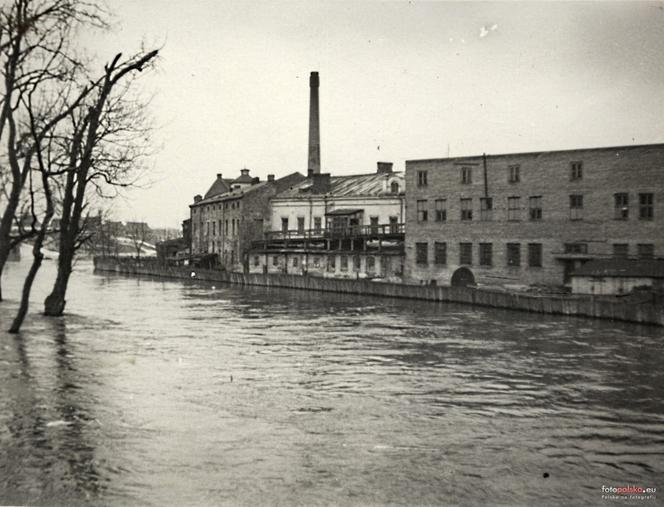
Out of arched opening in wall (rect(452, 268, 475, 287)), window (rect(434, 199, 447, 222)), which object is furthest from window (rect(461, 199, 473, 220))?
arched opening in wall (rect(452, 268, 475, 287))

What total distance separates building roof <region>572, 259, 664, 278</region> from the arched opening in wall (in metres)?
8.94

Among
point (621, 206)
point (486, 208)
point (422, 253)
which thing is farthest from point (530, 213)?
point (422, 253)

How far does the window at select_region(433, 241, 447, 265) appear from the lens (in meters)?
45.2

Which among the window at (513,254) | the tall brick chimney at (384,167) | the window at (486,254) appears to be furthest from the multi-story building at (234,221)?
the window at (513,254)

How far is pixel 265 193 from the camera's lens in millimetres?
65562

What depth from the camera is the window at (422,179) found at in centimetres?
4644

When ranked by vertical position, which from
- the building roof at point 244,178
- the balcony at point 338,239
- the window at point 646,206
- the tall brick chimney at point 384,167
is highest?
the building roof at point 244,178

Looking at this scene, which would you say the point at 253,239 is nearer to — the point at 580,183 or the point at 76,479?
the point at 580,183

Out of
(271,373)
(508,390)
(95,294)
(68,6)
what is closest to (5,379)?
(271,373)

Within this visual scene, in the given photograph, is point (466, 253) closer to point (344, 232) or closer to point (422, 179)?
point (422, 179)

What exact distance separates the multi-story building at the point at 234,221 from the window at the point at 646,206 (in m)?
36.2

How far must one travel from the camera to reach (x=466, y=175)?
44.4 m

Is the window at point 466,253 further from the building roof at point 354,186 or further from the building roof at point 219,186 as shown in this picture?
the building roof at point 219,186

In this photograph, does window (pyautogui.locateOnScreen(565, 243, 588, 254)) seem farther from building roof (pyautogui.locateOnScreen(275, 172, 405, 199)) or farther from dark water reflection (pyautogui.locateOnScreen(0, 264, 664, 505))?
building roof (pyautogui.locateOnScreen(275, 172, 405, 199))
